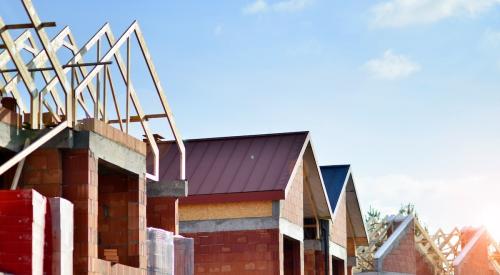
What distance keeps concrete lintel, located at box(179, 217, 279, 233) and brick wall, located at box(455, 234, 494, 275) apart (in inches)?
1100

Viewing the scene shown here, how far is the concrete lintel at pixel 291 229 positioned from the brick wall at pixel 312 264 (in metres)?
2.71

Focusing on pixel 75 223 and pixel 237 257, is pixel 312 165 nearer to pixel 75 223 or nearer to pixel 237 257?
pixel 237 257

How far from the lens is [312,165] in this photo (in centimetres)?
3400

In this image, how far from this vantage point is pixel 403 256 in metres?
52.0

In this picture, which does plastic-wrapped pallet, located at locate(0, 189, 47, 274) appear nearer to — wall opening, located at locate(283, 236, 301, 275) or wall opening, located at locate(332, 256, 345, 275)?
wall opening, located at locate(283, 236, 301, 275)

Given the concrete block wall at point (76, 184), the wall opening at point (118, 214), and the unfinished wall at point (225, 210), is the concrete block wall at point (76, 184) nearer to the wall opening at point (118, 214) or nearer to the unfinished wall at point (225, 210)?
the wall opening at point (118, 214)

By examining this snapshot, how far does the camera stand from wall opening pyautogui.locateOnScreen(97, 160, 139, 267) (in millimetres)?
22516

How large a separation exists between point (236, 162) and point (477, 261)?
101 ft

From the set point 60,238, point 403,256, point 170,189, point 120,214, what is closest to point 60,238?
point 60,238

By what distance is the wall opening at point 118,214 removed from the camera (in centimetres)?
2252

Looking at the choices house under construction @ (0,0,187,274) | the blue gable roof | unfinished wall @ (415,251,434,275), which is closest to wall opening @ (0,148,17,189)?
house under construction @ (0,0,187,274)

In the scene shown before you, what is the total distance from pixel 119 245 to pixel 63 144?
3128 millimetres

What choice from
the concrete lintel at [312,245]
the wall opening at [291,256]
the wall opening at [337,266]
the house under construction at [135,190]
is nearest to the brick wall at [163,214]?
the house under construction at [135,190]

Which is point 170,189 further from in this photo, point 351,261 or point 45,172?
point 351,261
